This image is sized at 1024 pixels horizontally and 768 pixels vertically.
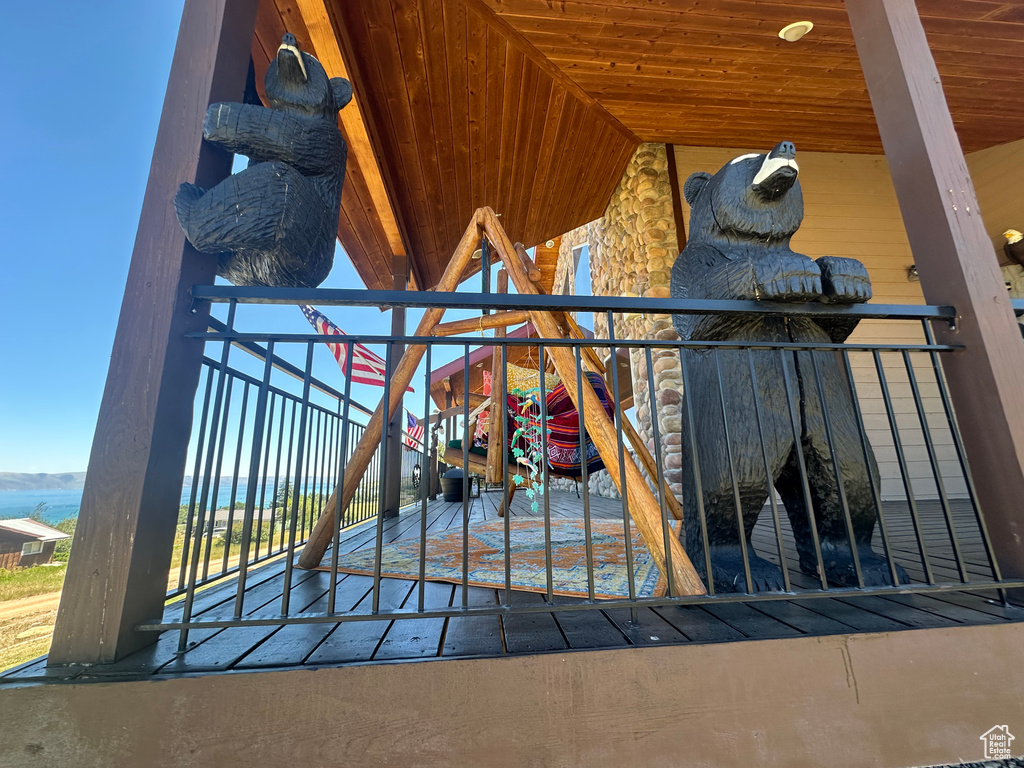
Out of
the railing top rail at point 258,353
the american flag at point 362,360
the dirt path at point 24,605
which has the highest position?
the american flag at point 362,360

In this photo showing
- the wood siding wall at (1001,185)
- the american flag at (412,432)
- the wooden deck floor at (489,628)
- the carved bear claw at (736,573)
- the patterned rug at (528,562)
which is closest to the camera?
the wooden deck floor at (489,628)

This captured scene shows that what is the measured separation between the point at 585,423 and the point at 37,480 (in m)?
9.35

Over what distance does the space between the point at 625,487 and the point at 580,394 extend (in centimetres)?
33

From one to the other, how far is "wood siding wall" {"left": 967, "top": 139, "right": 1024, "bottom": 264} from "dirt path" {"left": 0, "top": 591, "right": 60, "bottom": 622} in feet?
33.4

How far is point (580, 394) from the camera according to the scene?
128cm

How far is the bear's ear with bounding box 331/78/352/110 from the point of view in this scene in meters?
1.33

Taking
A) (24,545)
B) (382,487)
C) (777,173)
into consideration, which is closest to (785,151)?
(777,173)

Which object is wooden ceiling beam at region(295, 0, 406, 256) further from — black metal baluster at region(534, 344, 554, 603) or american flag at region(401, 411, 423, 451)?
american flag at region(401, 411, 423, 451)

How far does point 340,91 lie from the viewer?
52.9 inches

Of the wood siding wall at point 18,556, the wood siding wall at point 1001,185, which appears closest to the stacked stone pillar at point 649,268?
the wood siding wall at point 1001,185

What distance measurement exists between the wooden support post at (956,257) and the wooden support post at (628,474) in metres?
0.90

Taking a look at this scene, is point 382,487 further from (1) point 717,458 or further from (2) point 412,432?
(2) point 412,432

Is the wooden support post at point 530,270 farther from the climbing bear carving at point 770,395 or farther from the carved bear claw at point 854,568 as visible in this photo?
the carved bear claw at point 854,568

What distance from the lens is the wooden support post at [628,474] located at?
127 cm
